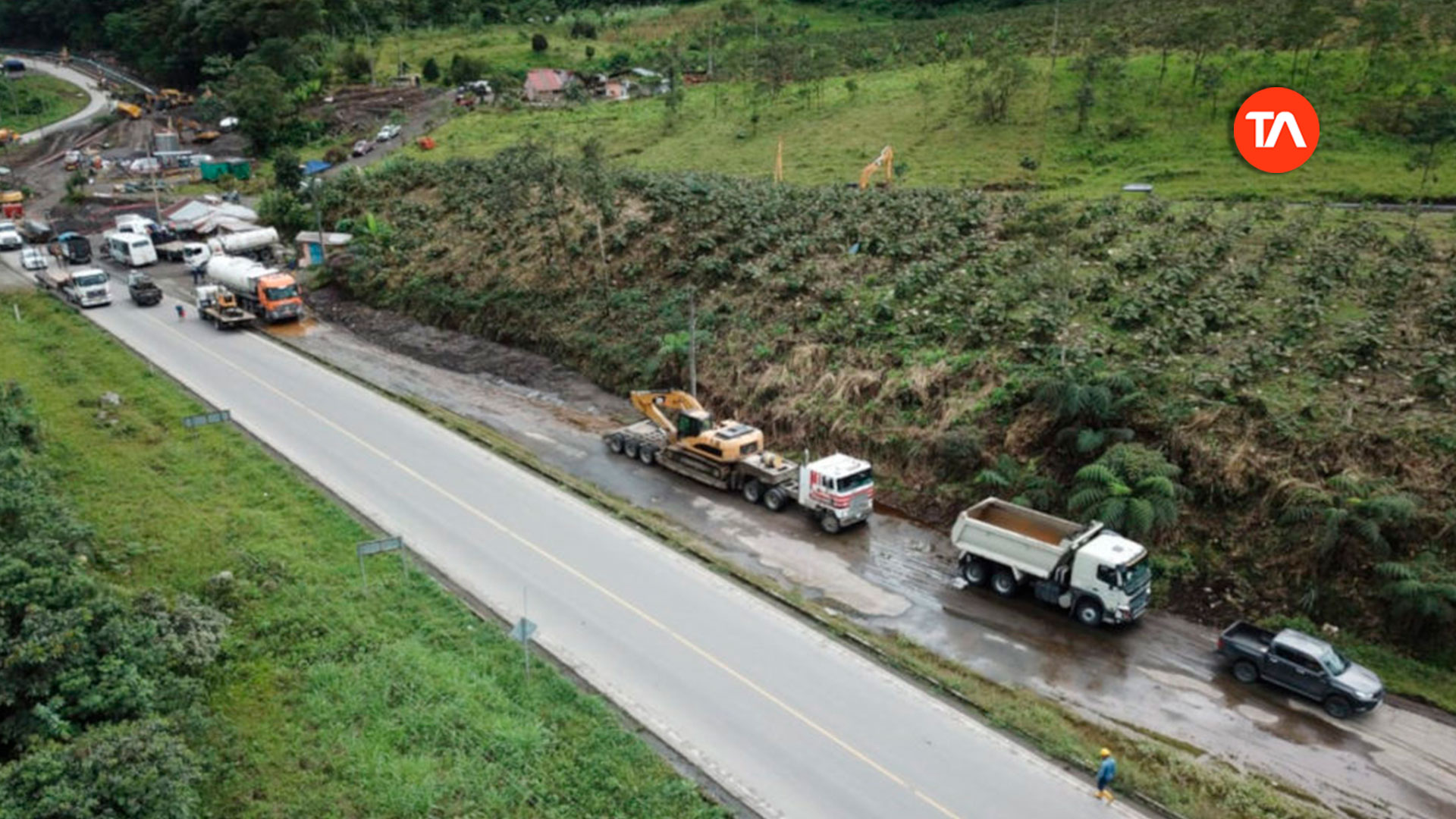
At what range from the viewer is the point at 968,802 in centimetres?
1720

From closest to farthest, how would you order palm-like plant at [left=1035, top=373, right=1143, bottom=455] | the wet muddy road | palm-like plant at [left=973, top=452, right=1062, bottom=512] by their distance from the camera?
the wet muddy road, palm-like plant at [left=973, top=452, right=1062, bottom=512], palm-like plant at [left=1035, top=373, right=1143, bottom=455]

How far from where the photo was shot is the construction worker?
1714 centimetres

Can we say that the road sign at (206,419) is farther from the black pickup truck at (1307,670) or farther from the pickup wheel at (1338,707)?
the pickup wheel at (1338,707)

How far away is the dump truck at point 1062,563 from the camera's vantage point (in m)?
22.3

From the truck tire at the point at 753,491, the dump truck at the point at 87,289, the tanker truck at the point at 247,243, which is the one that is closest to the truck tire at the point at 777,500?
the truck tire at the point at 753,491

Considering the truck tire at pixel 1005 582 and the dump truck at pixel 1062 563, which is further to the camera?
the truck tire at pixel 1005 582

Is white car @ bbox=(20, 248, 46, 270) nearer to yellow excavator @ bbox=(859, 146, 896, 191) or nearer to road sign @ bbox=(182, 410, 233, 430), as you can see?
road sign @ bbox=(182, 410, 233, 430)

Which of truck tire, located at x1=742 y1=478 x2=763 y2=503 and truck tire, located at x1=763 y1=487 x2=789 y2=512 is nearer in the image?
truck tire, located at x1=763 y1=487 x2=789 y2=512

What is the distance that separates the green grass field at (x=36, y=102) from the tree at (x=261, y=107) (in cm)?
2828

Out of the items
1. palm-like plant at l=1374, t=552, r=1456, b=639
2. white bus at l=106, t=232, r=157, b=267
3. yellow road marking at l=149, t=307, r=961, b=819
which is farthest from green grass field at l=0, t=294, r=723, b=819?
white bus at l=106, t=232, r=157, b=267

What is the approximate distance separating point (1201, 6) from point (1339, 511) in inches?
2416

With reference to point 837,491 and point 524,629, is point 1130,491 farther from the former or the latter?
point 524,629

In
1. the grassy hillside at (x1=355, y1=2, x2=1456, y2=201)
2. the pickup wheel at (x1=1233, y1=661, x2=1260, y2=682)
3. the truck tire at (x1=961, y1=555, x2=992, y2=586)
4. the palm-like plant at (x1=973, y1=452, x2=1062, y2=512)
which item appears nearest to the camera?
the pickup wheel at (x1=1233, y1=661, x2=1260, y2=682)

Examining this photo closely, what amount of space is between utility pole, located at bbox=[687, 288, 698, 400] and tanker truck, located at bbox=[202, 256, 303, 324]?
→ 21.3m
